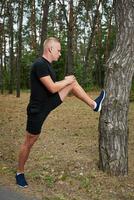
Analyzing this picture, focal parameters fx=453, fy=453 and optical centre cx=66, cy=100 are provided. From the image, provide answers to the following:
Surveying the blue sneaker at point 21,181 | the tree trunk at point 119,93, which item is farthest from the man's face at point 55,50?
the blue sneaker at point 21,181

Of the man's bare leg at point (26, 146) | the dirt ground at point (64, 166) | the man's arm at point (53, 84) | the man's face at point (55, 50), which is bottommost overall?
the dirt ground at point (64, 166)

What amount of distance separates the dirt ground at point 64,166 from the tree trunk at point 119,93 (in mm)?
418

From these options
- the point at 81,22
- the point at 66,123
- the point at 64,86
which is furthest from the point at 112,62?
the point at 81,22

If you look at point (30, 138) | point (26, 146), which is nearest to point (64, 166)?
point (26, 146)

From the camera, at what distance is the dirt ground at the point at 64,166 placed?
7.50 meters

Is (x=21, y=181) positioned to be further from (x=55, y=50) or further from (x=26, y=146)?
(x=55, y=50)

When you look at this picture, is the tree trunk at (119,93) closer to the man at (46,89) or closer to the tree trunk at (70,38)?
the man at (46,89)

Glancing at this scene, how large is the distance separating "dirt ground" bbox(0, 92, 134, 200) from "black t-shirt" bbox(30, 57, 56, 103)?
5.06 feet

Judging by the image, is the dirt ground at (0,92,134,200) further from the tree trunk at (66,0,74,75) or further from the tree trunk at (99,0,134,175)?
the tree trunk at (66,0,74,75)

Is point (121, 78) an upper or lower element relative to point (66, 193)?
upper

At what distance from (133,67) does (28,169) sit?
2.71m

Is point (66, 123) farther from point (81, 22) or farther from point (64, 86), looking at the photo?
point (81, 22)

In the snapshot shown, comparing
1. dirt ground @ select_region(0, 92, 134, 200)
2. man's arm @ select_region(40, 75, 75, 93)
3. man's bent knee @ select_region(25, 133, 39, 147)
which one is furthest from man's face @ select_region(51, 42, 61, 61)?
dirt ground @ select_region(0, 92, 134, 200)

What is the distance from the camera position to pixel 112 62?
812cm
